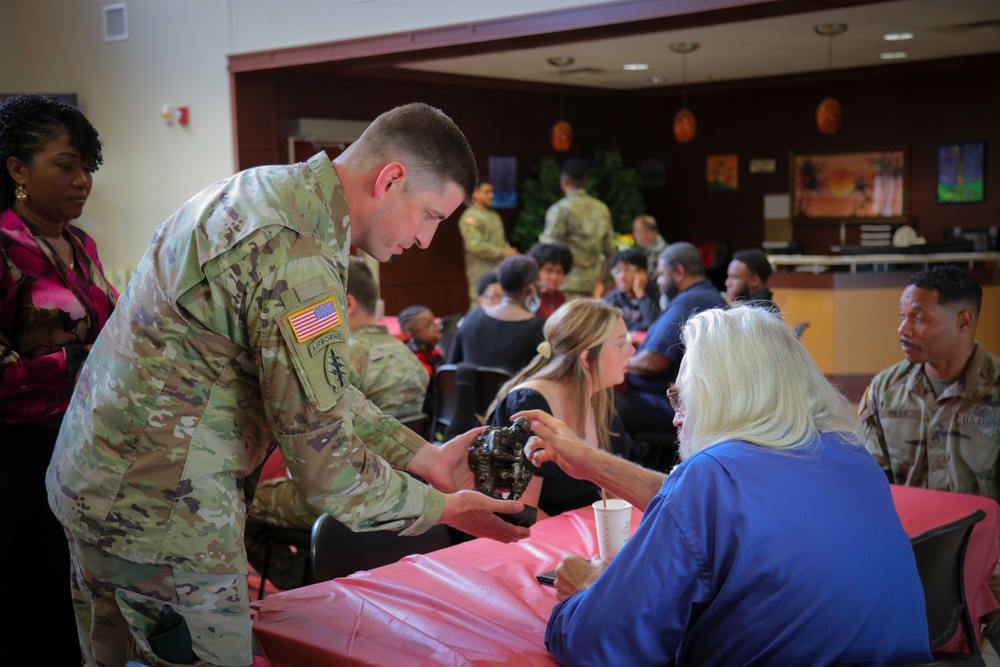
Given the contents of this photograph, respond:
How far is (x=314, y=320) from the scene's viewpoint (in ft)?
5.33

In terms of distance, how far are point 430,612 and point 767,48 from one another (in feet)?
29.0

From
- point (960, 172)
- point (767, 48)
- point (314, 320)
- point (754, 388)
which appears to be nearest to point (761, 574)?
point (754, 388)

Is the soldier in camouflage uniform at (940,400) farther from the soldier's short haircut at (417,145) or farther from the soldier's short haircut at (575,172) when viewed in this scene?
the soldier's short haircut at (575,172)

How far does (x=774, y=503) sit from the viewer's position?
156 centimetres

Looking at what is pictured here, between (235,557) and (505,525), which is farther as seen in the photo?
(505,525)

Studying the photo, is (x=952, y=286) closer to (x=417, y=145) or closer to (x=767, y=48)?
(x=417, y=145)

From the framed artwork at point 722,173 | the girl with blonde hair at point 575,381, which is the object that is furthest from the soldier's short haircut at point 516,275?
the framed artwork at point 722,173

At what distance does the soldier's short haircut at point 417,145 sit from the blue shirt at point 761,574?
0.70 m

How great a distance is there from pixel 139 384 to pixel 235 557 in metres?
0.35

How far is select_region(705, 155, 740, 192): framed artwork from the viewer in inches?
510

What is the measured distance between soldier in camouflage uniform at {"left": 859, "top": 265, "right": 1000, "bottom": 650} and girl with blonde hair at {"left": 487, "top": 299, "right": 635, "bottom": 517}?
98cm

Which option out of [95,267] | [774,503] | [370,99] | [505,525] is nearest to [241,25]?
[370,99]

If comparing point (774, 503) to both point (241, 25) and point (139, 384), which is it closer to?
point (139, 384)

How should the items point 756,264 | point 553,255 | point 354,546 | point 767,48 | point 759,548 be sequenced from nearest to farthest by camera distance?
point 759,548, point 354,546, point 756,264, point 553,255, point 767,48
